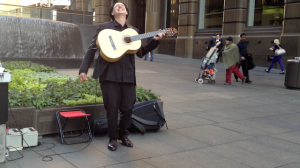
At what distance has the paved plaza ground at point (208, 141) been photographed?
4.24m

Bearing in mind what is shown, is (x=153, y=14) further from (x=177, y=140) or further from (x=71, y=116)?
(x=71, y=116)

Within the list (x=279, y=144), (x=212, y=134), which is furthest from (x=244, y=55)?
(x=279, y=144)

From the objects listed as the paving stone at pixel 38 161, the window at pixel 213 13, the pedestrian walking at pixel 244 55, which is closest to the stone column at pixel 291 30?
the pedestrian walking at pixel 244 55

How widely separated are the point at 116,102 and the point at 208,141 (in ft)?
5.29

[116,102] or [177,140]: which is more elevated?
[116,102]

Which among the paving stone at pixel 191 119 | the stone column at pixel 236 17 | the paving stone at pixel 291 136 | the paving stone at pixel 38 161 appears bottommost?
the paving stone at pixel 291 136

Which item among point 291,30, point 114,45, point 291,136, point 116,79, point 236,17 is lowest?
point 291,136

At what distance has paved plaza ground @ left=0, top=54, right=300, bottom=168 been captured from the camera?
13.9ft

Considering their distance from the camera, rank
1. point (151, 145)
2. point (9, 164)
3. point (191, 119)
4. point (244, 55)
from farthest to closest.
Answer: point (244, 55)
point (191, 119)
point (151, 145)
point (9, 164)

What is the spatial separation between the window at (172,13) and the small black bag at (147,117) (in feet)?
69.2

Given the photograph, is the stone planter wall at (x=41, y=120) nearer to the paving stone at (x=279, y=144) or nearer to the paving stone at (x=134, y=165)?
the paving stone at (x=134, y=165)

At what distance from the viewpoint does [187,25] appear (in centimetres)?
2341

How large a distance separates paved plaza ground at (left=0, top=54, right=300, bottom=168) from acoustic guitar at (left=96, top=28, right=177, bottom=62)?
4.27 feet

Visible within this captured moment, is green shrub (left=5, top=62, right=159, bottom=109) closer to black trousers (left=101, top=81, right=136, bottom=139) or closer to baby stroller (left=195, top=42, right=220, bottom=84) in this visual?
black trousers (left=101, top=81, right=136, bottom=139)
